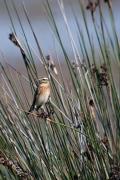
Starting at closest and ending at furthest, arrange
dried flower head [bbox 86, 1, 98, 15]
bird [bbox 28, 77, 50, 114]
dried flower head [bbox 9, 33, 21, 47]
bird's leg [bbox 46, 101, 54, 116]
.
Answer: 1. dried flower head [bbox 86, 1, 98, 15]
2. dried flower head [bbox 9, 33, 21, 47]
3. bird's leg [bbox 46, 101, 54, 116]
4. bird [bbox 28, 77, 50, 114]

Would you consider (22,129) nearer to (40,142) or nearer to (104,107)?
(40,142)

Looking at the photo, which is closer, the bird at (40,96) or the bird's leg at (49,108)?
the bird's leg at (49,108)

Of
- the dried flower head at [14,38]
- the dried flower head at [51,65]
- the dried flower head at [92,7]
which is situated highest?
the dried flower head at [92,7]

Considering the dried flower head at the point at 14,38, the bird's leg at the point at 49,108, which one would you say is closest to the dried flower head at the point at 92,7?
the dried flower head at the point at 14,38

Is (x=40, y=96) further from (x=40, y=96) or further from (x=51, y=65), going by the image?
(x=51, y=65)

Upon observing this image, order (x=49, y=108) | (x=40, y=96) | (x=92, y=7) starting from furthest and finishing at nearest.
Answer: (x=40, y=96), (x=49, y=108), (x=92, y=7)

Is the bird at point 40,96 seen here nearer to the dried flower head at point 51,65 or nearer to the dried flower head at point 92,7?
the dried flower head at point 51,65

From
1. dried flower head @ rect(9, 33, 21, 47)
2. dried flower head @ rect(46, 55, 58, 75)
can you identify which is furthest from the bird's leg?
dried flower head @ rect(9, 33, 21, 47)

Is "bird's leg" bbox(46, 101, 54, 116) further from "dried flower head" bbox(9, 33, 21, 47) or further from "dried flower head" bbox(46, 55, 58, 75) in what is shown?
"dried flower head" bbox(9, 33, 21, 47)

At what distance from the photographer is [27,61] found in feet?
8.91

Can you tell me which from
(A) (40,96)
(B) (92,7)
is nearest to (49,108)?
(A) (40,96)

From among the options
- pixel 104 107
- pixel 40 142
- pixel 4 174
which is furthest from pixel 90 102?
pixel 4 174

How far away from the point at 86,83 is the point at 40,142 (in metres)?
0.30

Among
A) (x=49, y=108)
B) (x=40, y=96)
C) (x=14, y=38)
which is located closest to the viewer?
(x=14, y=38)
